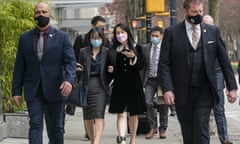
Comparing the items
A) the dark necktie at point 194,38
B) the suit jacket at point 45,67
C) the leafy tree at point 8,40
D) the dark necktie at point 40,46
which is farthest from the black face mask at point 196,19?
the leafy tree at point 8,40

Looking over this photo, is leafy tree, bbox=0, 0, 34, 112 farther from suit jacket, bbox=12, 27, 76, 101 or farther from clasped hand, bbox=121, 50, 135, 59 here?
suit jacket, bbox=12, 27, 76, 101

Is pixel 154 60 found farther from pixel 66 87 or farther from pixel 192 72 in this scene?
pixel 192 72

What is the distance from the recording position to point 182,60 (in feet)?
24.4

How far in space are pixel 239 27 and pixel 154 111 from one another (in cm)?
5675

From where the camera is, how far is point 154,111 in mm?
11930

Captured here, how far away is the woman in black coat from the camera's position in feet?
33.2

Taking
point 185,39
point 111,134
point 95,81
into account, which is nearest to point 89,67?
point 95,81

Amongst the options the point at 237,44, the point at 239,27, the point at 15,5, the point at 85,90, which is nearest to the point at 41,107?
the point at 85,90

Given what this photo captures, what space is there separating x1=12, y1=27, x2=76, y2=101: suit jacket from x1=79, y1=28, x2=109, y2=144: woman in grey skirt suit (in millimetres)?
1672

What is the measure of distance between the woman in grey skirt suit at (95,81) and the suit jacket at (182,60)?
2.49 metres

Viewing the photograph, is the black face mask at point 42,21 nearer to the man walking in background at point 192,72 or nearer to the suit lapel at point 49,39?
the suit lapel at point 49,39

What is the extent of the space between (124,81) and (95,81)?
465mm

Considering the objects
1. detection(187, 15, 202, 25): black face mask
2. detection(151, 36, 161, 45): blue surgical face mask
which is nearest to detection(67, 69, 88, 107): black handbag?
detection(151, 36, 161, 45): blue surgical face mask

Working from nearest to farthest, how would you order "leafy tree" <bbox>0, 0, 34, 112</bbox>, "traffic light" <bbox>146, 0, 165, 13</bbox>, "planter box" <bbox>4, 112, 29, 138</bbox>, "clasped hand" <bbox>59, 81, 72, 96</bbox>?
"clasped hand" <bbox>59, 81, 72, 96</bbox> < "planter box" <bbox>4, 112, 29, 138</bbox> < "leafy tree" <bbox>0, 0, 34, 112</bbox> < "traffic light" <bbox>146, 0, 165, 13</bbox>
